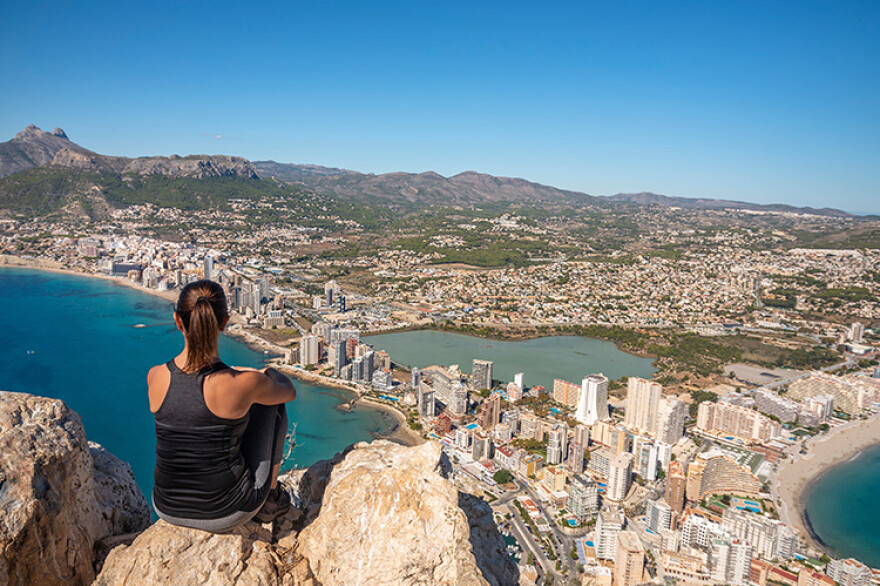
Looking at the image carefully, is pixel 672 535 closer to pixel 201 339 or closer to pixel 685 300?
pixel 201 339

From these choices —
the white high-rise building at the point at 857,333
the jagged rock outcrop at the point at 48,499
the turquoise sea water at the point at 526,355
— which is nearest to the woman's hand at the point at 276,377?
the jagged rock outcrop at the point at 48,499

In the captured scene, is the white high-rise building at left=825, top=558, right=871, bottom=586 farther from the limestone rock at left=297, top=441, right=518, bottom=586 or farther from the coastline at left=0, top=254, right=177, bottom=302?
the coastline at left=0, top=254, right=177, bottom=302

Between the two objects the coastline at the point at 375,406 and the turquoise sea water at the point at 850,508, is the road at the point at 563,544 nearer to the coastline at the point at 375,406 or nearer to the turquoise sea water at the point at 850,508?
the coastline at the point at 375,406

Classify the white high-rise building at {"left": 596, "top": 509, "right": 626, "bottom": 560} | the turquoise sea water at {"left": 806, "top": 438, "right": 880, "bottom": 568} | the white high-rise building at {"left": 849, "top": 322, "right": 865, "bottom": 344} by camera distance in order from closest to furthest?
the white high-rise building at {"left": 596, "top": 509, "right": 626, "bottom": 560} < the turquoise sea water at {"left": 806, "top": 438, "right": 880, "bottom": 568} < the white high-rise building at {"left": 849, "top": 322, "right": 865, "bottom": 344}

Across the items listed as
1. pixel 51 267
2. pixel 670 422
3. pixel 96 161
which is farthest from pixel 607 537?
pixel 96 161

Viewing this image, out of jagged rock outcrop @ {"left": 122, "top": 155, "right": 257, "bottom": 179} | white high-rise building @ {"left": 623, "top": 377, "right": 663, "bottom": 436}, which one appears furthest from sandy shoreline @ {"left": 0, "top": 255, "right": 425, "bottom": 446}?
jagged rock outcrop @ {"left": 122, "top": 155, "right": 257, "bottom": 179}
